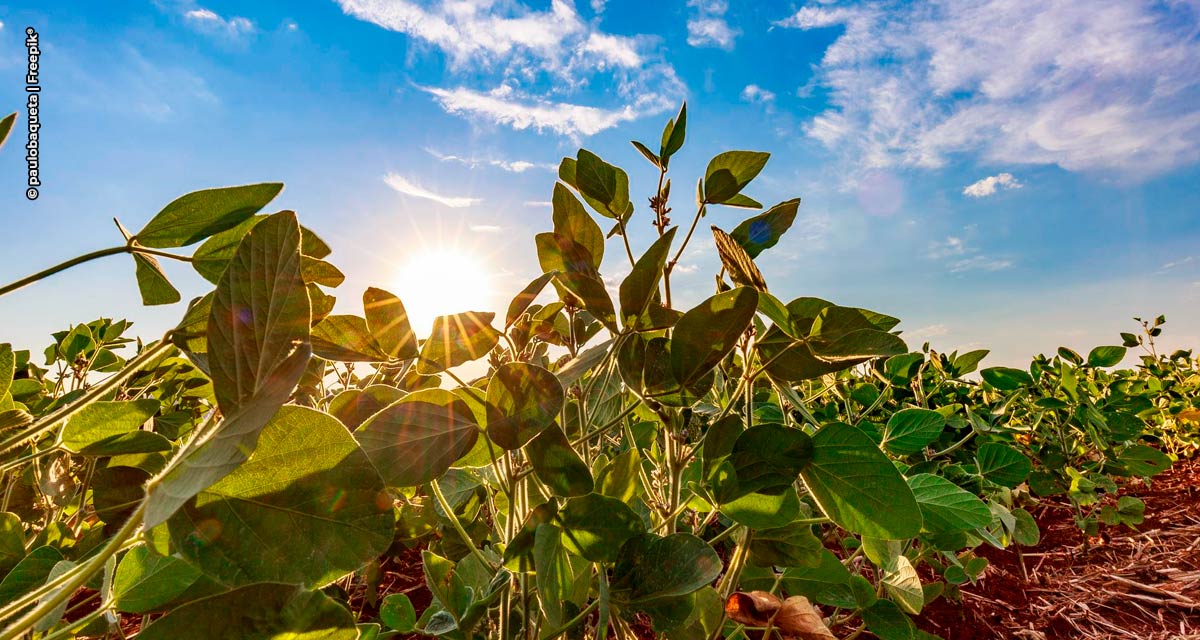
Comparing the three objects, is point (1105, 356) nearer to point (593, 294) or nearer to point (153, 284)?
point (593, 294)

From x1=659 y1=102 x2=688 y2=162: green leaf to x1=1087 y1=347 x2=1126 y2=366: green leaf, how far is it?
2612mm

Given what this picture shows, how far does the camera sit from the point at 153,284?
80 cm

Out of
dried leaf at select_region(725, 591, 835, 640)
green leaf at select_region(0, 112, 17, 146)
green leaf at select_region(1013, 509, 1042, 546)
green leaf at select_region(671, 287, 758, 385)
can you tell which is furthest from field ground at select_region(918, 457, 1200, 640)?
green leaf at select_region(0, 112, 17, 146)

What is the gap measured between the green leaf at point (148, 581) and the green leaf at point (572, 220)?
0.56 meters

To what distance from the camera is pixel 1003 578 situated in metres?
2.45

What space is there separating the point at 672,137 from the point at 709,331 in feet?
1.41

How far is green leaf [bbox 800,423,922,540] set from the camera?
71 centimetres

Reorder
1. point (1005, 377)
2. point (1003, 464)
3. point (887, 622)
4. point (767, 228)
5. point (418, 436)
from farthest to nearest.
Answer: point (1005, 377), point (1003, 464), point (887, 622), point (767, 228), point (418, 436)

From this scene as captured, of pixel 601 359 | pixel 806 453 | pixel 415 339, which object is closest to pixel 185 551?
pixel 415 339

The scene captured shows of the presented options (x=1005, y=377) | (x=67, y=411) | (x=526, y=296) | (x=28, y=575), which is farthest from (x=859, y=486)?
(x=1005, y=377)

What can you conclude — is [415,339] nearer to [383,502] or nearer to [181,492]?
[383,502]

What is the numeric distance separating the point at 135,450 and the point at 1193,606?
3.12 metres

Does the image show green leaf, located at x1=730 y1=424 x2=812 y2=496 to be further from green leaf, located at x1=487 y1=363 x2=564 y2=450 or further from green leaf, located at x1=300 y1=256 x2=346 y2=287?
green leaf, located at x1=300 y1=256 x2=346 y2=287

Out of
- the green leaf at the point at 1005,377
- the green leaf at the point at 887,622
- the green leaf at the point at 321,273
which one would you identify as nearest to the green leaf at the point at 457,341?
the green leaf at the point at 321,273
